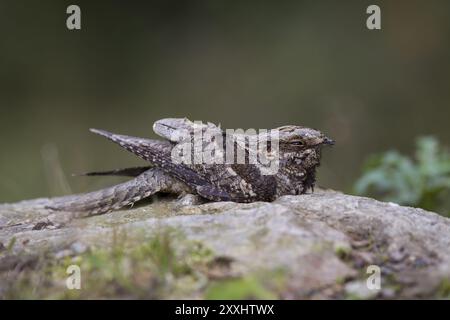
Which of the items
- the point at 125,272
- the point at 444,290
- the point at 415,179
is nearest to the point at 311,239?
the point at 444,290

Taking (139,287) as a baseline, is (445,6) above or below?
above

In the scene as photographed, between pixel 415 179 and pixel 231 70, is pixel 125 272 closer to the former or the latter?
pixel 415 179

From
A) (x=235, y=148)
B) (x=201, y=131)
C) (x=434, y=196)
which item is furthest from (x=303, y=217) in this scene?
(x=434, y=196)

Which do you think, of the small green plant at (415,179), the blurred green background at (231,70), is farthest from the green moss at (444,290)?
the blurred green background at (231,70)


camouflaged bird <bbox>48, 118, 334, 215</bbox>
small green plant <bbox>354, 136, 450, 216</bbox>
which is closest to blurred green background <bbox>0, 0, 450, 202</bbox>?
small green plant <bbox>354, 136, 450, 216</bbox>

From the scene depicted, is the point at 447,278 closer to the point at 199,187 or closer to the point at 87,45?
the point at 199,187
